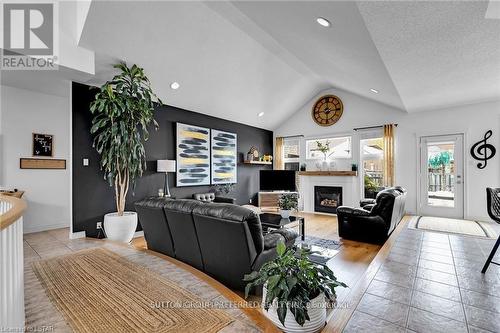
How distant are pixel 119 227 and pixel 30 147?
249 cm

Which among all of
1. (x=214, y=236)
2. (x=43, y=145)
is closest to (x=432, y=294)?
(x=214, y=236)

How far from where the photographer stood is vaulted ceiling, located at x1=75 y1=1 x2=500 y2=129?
227 centimetres

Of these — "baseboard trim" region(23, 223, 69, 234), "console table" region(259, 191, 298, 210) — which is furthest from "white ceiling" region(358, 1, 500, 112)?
"baseboard trim" region(23, 223, 69, 234)

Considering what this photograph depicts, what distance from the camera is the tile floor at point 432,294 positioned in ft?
5.93

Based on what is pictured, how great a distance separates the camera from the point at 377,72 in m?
3.69

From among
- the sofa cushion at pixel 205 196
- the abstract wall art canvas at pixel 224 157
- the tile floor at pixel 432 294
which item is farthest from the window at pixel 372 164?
the sofa cushion at pixel 205 196

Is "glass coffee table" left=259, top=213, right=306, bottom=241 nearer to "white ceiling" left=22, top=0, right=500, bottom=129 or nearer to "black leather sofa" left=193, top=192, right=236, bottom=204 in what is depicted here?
"black leather sofa" left=193, top=192, right=236, bottom=204

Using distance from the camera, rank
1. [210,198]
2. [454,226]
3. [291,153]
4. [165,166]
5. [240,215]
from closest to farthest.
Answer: [240,215] → [454,226] → [165,166] → [210,198] → [291,153]

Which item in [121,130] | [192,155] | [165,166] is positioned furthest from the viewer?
[192,155]

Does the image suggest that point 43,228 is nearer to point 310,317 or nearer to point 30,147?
point 30,147

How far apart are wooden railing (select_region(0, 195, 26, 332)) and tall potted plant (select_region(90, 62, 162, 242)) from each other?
247 cm

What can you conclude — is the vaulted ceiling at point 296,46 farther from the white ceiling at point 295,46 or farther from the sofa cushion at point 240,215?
the sofa cushion at point 240,215

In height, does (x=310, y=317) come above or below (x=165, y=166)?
below

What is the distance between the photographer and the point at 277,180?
22.1 feet
